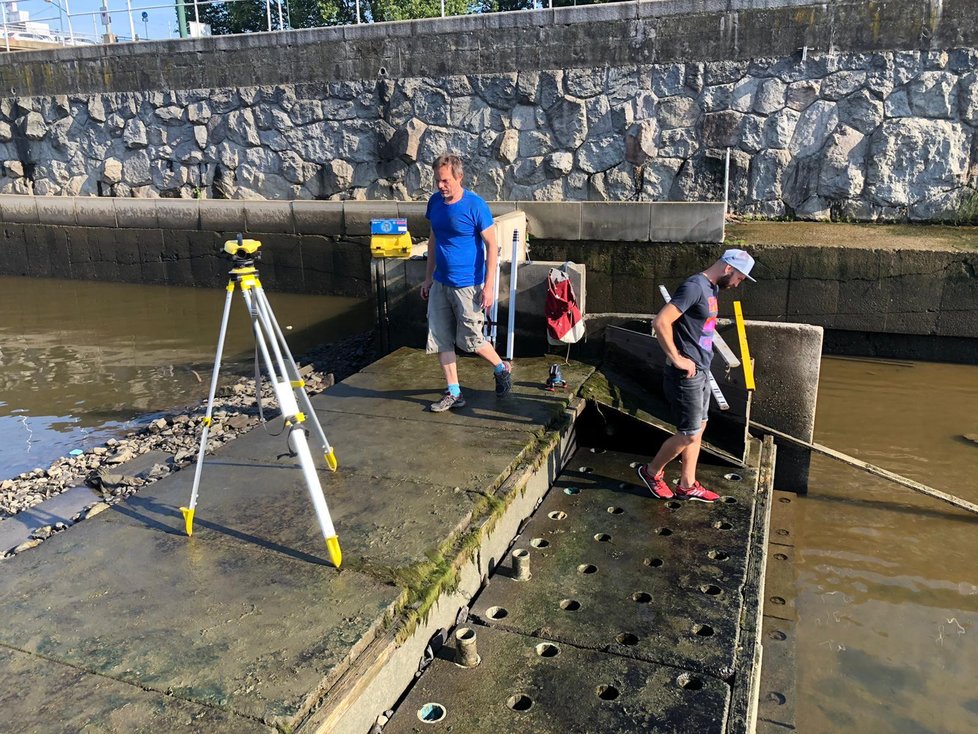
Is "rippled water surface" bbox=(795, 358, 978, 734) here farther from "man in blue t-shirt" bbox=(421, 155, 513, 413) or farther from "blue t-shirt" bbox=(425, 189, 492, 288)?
"blue t-shirt" bbox=(425, 189, 492, 288)

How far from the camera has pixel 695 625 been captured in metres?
3.35

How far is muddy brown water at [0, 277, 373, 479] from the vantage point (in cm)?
754

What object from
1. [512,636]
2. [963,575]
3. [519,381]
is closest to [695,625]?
[512,636]

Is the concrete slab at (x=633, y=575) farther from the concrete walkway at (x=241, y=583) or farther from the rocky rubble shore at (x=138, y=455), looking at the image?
the rocky rubble shore at (x=138, y=455)

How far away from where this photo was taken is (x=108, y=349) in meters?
10.2

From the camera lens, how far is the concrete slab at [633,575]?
10.7 feet

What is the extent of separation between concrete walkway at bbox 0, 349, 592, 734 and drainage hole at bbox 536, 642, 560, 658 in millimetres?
518

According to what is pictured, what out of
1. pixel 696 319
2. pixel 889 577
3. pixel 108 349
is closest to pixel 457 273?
pixel 696 319

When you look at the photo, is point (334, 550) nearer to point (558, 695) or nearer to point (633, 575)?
point (558, 695)

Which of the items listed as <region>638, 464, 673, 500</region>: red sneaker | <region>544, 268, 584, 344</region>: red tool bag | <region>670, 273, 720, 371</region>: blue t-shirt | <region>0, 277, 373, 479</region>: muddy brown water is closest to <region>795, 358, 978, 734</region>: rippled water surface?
<region>638, 464, 673, 500</region>: red sneaker

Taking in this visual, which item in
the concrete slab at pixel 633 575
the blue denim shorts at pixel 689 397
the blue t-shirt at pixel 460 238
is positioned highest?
the blue t-shirt at pixel 460 238

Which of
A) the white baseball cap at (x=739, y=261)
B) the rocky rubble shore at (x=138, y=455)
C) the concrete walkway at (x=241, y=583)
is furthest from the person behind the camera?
the rocky rubble shore at (x=138, y=455)

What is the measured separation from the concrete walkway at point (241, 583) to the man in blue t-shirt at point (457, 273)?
1.95 feet

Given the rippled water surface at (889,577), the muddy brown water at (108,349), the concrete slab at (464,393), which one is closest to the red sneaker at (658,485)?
the concrete slab at (464,393)
